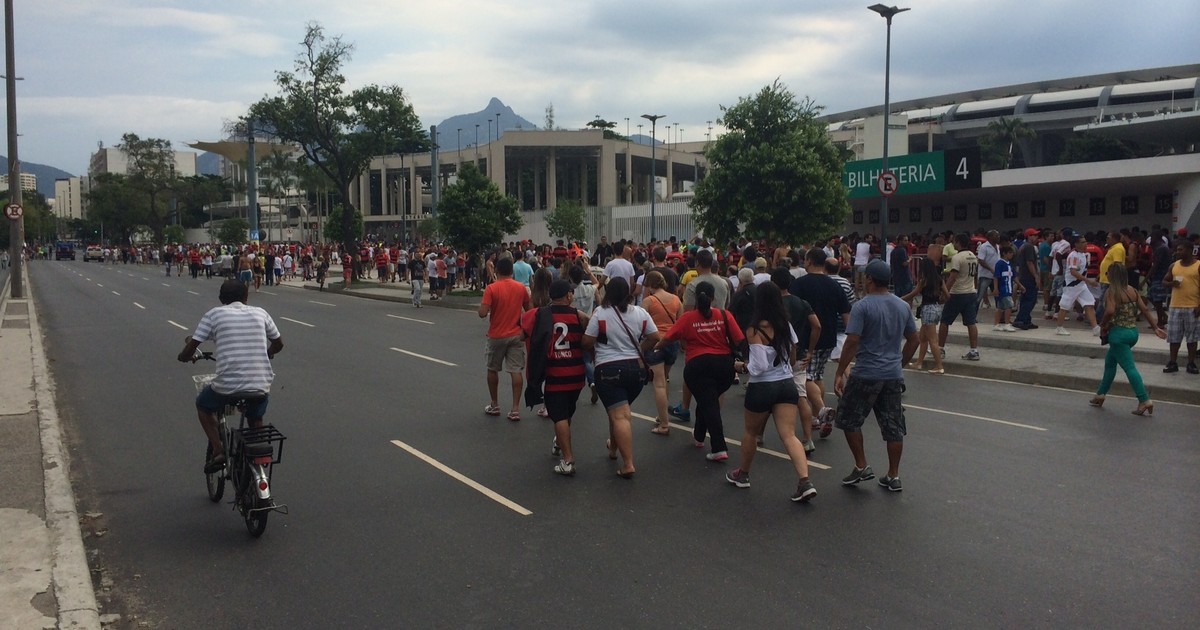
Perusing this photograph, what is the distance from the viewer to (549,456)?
28.3ft

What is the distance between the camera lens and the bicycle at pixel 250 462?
20.3 ft

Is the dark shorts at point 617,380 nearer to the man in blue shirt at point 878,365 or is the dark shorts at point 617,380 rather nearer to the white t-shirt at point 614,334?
the white t-shirt at point 614,334

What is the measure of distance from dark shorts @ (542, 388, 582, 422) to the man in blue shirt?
7.15 feet

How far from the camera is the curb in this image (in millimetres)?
5027

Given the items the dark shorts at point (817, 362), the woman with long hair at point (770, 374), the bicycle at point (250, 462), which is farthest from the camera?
the dark shorts at point (817, 362)

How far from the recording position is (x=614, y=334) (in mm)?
7766

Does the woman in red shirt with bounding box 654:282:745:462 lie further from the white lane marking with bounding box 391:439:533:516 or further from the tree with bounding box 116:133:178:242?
the tree with bounding box 116:133:178:242

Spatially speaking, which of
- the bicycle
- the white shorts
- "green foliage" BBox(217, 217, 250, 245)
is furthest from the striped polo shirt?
"green foliage" BBox(217, 217, 250, 245)

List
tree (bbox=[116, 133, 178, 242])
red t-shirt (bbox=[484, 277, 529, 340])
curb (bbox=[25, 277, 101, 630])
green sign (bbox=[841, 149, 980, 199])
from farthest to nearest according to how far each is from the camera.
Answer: tree (bbox=[116, 133, 178, 242])
green sign (bbox=[841, 149, 980, 199])
red t-shirt (bbox=[484, 277, 529, 340])
curb (bbox=[25, 277, 101, 630])

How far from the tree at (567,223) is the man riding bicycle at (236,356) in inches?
1835

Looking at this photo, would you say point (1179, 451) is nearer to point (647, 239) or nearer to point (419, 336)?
point (419, 336)

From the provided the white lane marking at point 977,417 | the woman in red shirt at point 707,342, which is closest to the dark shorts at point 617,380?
the woman in red shirt at point 707,342

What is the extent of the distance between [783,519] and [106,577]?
448 cm

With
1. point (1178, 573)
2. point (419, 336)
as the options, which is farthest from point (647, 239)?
point (1178, 573)
